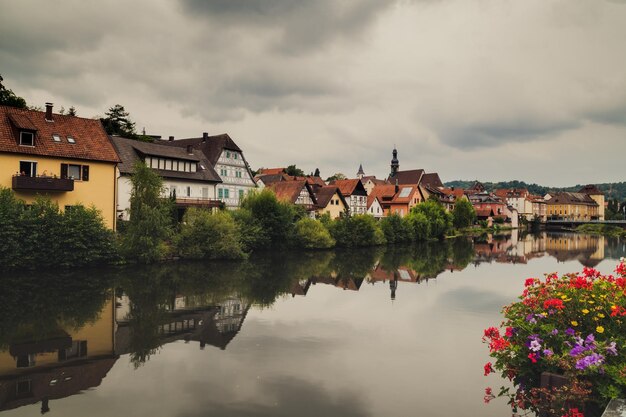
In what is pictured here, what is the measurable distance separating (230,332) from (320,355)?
3882mm

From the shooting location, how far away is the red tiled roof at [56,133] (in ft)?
106

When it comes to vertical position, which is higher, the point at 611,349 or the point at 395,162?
the point at 395,162

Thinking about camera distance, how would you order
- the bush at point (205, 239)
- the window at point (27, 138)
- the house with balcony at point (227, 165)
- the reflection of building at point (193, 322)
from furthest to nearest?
the house with balcony at point (227, 165)
the bush at point (205, 239)
the window at point (27, 138)
the reflection of building at point (193, 322)

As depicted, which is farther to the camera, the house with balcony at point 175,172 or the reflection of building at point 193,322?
the house with balcony at point 175,172

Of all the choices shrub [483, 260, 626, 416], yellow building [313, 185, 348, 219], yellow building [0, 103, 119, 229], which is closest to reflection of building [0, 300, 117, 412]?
shrub [483, 260, 626, 416]

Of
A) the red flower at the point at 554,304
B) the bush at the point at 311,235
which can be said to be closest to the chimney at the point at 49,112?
the bush at the point at 311,235

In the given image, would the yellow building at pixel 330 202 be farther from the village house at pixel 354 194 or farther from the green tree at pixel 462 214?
the green tree at pixel 462 214

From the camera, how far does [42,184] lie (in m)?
32.0

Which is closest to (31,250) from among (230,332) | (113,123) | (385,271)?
(230,332)

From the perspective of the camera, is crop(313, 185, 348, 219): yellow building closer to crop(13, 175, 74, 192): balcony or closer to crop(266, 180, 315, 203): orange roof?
crop(266, 180, 315, 203): orange roof

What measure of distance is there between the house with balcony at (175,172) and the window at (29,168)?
9879 mm

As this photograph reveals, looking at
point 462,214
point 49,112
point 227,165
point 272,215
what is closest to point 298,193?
point 227,165

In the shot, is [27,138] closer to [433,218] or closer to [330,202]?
[330,202]

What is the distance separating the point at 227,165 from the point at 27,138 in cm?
2483
